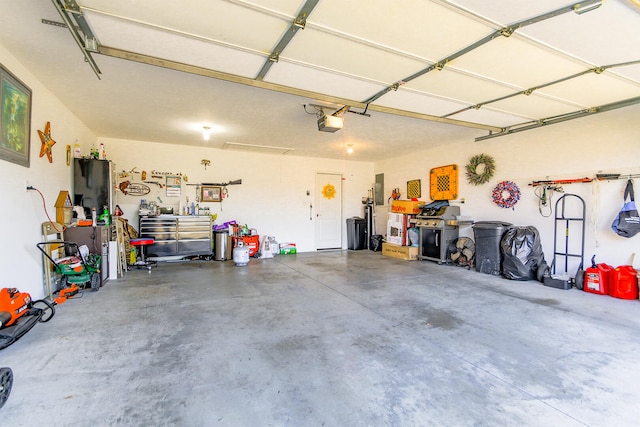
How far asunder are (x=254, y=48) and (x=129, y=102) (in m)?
2.57

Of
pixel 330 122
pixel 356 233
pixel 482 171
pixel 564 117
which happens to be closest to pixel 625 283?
pixel 564 117

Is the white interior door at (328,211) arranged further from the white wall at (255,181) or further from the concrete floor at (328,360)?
the concrete floor at (328,360)

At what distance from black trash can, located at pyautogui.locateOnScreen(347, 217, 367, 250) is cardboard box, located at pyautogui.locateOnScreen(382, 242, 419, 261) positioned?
1143 mm

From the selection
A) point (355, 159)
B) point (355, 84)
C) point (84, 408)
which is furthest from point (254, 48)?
point (355, 159)

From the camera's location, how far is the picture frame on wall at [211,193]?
275 inches

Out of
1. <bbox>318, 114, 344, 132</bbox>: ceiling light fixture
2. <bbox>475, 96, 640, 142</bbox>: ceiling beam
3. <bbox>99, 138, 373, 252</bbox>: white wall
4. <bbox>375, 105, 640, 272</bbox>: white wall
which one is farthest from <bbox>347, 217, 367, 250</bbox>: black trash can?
<bbox>318, 114, 344, 132</bbox>: ceiling light fixture

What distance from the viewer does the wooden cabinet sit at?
613 cm

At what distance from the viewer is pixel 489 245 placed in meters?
5.24

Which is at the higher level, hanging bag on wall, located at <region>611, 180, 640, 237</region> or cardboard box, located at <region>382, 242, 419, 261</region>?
hanging bag on wall, located at <region>611, 180, 640, 237</region>

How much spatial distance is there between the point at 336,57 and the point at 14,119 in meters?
3.29

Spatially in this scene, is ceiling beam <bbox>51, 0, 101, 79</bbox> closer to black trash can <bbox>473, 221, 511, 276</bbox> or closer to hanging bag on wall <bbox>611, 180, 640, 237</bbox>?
black trash can <bbox>473, 221, 511, 276</bbox>

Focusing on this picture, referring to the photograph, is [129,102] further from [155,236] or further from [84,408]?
[84,408]

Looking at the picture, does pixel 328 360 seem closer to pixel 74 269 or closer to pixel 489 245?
pixel 74 269

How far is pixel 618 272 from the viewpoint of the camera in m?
3.95
